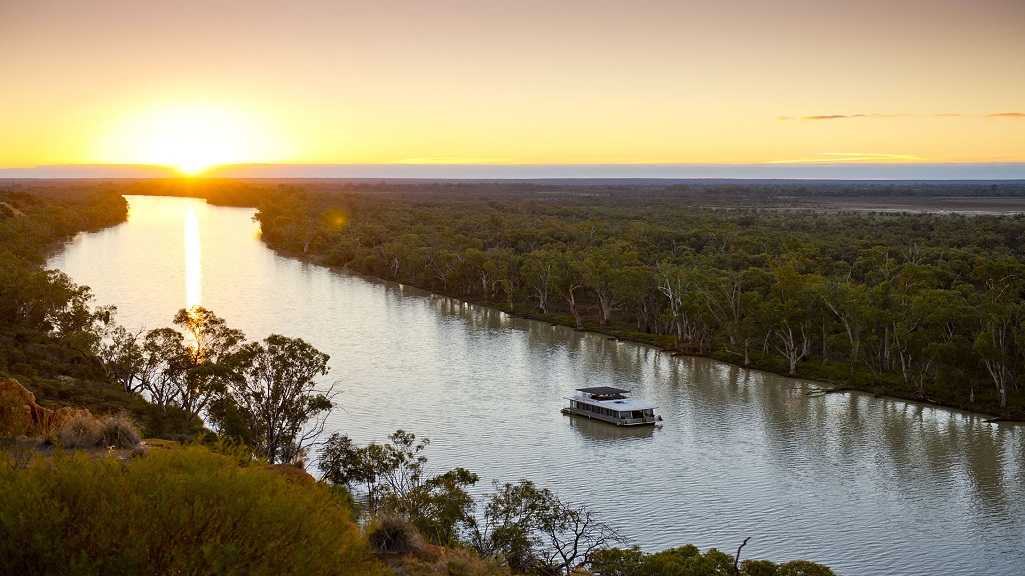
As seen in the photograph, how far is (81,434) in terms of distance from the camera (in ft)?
49.0

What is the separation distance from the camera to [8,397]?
16984 mm

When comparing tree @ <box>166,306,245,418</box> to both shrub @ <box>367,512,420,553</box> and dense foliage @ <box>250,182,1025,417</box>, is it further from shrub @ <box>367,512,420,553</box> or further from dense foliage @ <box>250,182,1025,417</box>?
dense foliage @ <box>250,182,1025,417</box>

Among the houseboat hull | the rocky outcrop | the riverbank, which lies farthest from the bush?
the riverbank

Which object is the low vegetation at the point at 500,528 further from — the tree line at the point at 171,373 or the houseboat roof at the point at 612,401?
the houseboat roof at the point at 612,401

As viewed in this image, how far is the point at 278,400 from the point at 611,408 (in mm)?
11535

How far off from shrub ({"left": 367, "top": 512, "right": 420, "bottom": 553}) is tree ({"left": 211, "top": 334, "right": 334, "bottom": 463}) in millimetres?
11994

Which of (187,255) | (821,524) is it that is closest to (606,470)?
(821,524)

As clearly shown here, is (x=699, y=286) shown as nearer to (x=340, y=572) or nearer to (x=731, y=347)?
(x=731, y=347)

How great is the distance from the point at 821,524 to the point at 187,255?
228 feet

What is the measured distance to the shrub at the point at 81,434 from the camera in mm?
14826

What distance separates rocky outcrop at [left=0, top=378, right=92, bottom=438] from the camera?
16219mm

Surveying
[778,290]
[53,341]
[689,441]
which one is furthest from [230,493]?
[778,290]

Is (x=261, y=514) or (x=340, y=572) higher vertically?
(x=261, y=514)

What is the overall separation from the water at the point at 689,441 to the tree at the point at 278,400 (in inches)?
124
